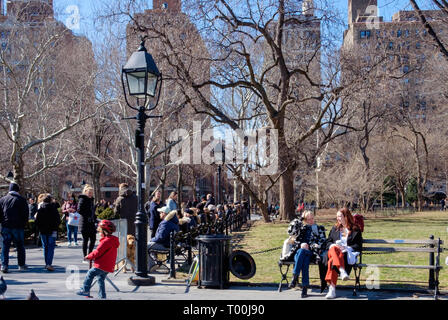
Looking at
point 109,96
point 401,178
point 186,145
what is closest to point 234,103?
point 186,145

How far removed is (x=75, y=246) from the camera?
16516mm

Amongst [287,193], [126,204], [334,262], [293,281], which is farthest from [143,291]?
[287,193]

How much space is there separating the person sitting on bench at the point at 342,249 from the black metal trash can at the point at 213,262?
1.85 meters

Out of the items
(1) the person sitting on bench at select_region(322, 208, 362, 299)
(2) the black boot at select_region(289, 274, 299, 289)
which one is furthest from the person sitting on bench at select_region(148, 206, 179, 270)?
(1) the person sitting on bench at select_region(322, 208, 362, 299)

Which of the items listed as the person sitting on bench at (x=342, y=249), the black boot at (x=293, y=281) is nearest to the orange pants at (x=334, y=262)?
the person sitting on bench at (x=342, y=249)

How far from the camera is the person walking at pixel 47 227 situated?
10719 millimetres

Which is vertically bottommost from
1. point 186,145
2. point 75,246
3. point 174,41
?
point 75,246

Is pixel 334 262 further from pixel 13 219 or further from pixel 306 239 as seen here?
pixel 13 219

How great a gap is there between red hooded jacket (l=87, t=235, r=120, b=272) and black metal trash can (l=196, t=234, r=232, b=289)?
1725 mm

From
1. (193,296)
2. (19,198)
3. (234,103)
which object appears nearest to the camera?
(193,296)

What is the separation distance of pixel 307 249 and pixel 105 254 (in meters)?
3.46

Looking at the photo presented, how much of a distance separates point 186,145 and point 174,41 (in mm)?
13665

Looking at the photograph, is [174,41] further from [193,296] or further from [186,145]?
[193,296]

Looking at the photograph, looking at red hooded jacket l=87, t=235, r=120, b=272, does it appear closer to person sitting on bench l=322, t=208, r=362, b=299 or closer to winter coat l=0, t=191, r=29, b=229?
person sitting on bench l=322, t=208, r=362, b=299
